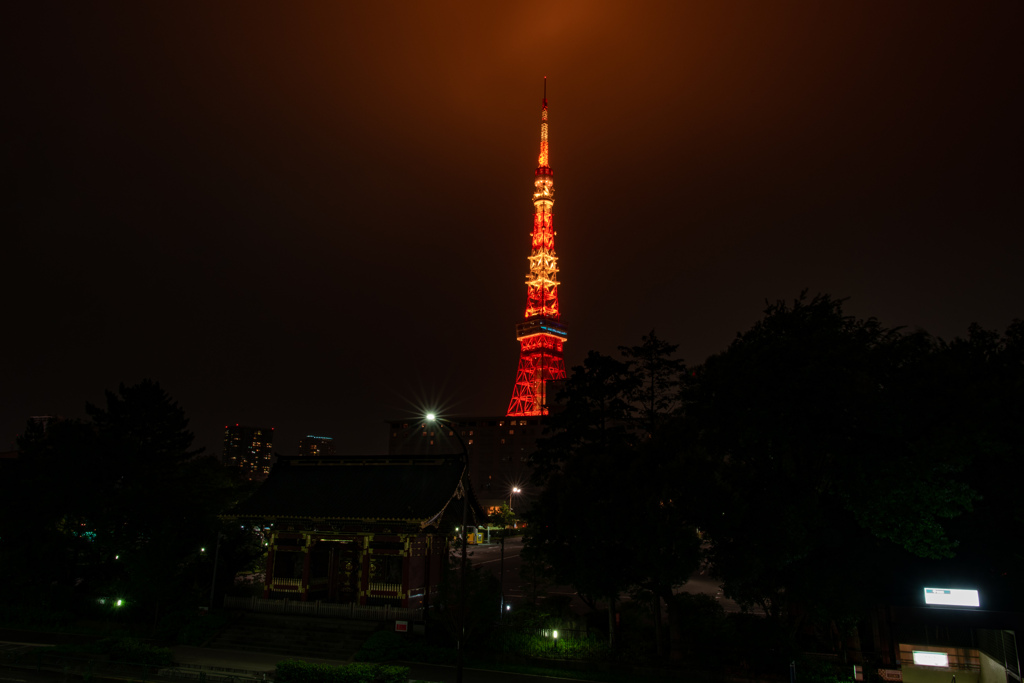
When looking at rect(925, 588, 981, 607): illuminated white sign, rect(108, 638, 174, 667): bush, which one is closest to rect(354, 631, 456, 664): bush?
rect(108, 638, 174, 667): bush

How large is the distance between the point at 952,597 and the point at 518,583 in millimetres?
25570

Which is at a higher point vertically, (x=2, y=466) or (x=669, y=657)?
(x=2, y=466)

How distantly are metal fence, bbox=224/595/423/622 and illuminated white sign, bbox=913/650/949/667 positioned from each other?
60.5ft

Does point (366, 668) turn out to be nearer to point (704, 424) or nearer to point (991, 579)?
point (704, 424)

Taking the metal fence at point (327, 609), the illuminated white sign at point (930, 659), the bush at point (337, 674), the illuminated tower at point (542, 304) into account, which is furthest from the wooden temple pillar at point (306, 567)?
the illuminated tower at point (542, 304)

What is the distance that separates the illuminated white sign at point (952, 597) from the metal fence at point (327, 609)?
744 inches

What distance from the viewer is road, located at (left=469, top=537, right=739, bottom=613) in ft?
112

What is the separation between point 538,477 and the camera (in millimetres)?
32469

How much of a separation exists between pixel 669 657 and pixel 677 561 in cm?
469

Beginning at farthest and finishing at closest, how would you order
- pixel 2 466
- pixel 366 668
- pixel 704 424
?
pixel 2 466
pixel 704 424
pixel 366 668

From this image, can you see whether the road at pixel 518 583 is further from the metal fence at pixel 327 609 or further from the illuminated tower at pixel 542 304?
the illuminated tower at pixel 542 304

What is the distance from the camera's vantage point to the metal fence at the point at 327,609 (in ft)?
85.9

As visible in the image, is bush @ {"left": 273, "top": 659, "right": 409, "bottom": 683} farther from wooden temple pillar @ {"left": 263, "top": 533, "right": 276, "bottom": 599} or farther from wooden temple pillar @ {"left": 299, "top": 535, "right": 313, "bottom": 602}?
wooden temple pillar @ {"left": 263, "top": 533, "right": 276, "bottom": 599}

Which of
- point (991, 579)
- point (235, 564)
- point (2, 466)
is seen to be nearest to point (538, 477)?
point (235, 564)
